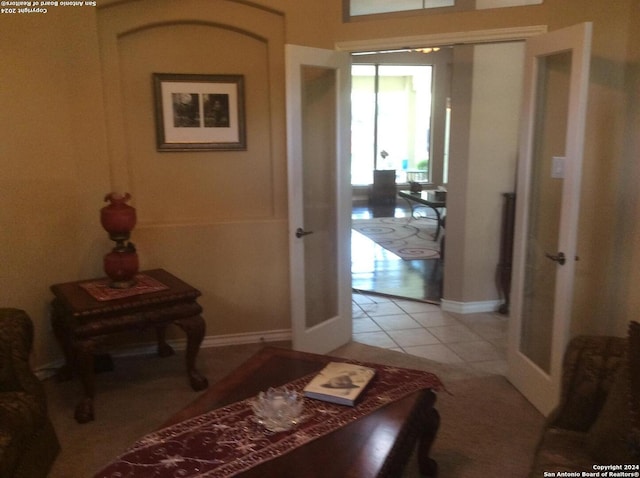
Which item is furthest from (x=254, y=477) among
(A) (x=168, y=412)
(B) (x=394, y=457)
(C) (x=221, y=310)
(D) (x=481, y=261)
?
(D) (x=481, y=261)

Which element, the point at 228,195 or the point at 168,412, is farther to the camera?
the point at 228,195

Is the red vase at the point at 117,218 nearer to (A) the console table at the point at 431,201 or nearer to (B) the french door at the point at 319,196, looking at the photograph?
(B) the french door at the point at 319,196

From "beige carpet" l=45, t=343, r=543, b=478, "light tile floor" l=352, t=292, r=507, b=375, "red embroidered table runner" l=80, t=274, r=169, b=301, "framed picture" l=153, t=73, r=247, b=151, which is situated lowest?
"beige carpet" l=45, t=343, r=543, b=478

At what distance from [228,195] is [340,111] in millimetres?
1034

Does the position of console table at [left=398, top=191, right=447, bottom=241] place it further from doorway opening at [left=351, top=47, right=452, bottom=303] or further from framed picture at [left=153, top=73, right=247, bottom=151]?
framed picture at [left=153, top=73, right=247, bottom=151]

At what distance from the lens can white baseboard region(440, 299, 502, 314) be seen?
183 inches

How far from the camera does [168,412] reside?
3025 mm

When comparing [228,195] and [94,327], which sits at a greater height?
[228,195]

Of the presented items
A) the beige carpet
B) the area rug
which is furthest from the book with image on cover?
the area rug

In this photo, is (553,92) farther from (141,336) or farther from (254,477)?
(141,336)

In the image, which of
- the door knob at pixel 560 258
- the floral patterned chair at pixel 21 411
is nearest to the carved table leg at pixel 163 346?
the floral patterned chair at pixel 21 411

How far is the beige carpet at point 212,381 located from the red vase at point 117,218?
3.24ft

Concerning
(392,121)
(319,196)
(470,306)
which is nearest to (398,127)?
(392,121)

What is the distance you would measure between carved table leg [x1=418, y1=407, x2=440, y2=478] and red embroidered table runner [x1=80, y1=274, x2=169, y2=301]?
5.82 feet
